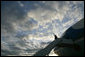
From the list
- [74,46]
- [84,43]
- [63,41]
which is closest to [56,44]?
[63,41]

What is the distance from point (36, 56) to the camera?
19.0 meters

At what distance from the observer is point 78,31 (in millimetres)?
20938

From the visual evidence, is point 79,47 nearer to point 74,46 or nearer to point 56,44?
point 74,46

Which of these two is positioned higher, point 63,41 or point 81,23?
point 81,23

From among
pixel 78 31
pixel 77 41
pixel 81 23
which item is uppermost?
pixel 81 23

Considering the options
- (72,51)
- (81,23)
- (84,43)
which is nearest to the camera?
(84,43)

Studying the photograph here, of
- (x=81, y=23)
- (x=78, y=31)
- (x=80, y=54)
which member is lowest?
(x=80, y=54)

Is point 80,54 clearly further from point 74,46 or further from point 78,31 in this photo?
point 78,31

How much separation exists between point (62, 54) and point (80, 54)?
4272mm

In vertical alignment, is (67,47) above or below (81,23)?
below

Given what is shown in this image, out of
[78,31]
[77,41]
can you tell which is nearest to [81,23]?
[78,31]

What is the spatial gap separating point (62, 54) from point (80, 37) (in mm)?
4728

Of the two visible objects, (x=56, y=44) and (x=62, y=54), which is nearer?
(x=56, y=44)

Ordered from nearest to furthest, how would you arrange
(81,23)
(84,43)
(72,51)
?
(84,43) < (72,51) < (81,23)
